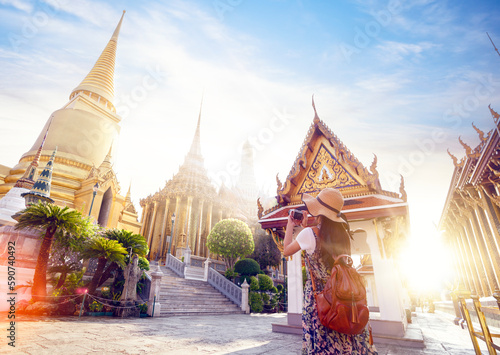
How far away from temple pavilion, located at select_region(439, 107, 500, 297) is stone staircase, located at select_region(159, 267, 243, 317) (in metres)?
11.0

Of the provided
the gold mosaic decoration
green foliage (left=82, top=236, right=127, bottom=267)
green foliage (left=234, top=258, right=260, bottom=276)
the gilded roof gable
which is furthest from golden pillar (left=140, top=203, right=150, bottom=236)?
the gold mosaic decoration

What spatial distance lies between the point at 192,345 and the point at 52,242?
269 inches

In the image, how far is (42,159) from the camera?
22.0 metres

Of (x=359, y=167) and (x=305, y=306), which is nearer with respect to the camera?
(x=305, y=306)

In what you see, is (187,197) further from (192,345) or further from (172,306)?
(192,345)

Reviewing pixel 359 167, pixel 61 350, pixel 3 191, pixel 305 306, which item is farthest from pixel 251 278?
pixel 3 191

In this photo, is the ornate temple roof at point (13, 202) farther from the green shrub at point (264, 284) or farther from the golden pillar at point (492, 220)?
the golden pillar at point (492, 220)

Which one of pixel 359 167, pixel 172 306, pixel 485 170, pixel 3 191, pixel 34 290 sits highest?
pixel 3 191

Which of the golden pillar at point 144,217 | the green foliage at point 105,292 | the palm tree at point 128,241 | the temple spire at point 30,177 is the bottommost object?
the green foliage at point 105,292

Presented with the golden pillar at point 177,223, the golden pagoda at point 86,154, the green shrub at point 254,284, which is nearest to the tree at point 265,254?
the golden pillar at point 177,223

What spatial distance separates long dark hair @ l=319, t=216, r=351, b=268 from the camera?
220cm

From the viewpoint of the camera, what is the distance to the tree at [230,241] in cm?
2320

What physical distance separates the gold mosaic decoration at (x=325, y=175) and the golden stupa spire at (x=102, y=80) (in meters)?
30.1

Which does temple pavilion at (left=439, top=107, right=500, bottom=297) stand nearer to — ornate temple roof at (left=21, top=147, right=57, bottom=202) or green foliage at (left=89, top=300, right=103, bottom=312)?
green foliage at (left=89, top=300, right=103, bottom=312)
